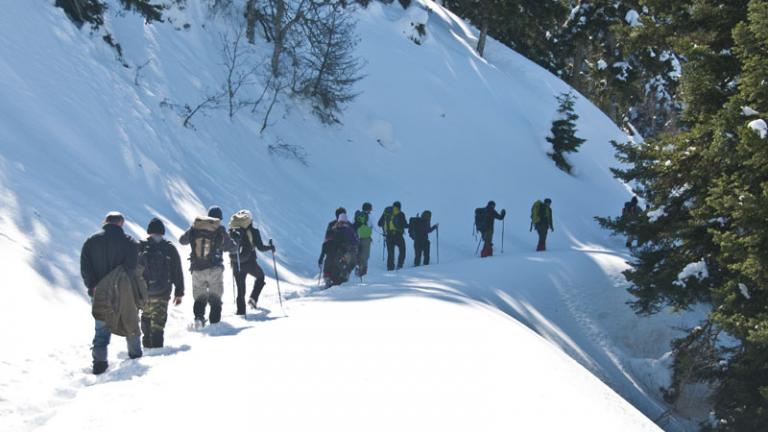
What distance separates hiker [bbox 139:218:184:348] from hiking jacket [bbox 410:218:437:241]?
10.2 meters

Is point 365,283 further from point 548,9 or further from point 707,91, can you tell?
point 548,9

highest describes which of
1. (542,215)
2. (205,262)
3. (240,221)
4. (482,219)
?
(542,215)

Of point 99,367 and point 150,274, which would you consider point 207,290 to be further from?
point 99,367

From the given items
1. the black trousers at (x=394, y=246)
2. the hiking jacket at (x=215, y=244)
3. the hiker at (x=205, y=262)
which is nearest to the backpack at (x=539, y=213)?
the black trousers at (x=394, y=246)

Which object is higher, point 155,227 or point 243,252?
point 155,227

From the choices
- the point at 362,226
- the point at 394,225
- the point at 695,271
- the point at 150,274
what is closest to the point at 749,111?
the point at 695,271

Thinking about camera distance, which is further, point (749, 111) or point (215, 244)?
point (215, 244)

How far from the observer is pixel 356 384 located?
6.30 meters

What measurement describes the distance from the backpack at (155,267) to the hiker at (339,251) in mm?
5572

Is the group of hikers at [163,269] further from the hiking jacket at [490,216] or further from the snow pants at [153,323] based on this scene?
the hiking jacket at [490,216]

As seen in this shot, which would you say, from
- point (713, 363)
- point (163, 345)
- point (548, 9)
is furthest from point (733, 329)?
point (548, 9)

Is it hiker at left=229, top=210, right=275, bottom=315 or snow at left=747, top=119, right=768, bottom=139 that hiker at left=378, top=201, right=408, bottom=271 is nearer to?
hiker at left=229, top=210, right=275, bottom=315

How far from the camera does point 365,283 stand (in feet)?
48.0

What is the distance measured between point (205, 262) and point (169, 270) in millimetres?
1005
